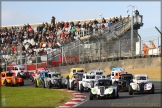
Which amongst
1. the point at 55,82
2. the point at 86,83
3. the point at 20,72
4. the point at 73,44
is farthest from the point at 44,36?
the point at 86,83

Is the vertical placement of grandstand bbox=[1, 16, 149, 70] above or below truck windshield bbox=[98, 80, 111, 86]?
above

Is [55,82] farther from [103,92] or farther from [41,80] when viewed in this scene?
[103,92]

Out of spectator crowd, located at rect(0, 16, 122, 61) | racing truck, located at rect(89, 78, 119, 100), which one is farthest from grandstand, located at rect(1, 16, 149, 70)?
racing truck, located at rect(89, 78, 119, 100)

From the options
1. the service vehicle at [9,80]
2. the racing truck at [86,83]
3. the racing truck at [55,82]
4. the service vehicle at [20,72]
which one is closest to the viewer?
the racing truck at [86,83]

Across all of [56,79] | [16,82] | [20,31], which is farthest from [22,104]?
[20,31]

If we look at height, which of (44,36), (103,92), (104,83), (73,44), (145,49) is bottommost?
(103,92)

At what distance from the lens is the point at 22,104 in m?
16.3

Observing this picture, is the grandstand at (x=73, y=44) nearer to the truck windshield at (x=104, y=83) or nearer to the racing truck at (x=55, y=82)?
the racing truck at (x=55, y=82)

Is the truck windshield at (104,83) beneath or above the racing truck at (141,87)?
above

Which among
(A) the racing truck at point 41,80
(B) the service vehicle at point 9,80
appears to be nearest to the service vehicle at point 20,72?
(B) the service vehicle at point 9,80

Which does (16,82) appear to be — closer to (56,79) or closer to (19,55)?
(56,79)

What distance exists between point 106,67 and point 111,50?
182 cm

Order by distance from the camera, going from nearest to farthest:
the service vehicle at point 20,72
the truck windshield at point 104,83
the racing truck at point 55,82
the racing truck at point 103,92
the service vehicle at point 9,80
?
1. the racing truck at point 103,92
2. the truck windshield at point 104,83
3. the racing truck at point 55,82
4. the service vehicle at point 9,80
5. the service vehicle at point 20,72

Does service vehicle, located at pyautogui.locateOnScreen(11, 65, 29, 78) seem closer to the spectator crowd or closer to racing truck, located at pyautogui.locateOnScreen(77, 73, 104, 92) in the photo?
the spectator crowd
